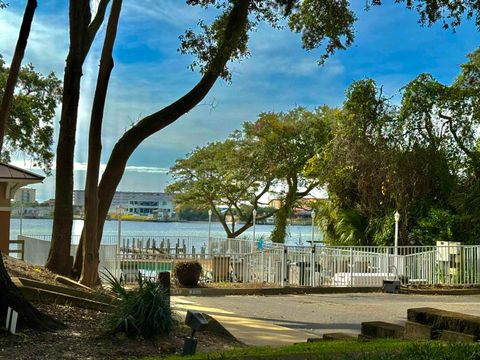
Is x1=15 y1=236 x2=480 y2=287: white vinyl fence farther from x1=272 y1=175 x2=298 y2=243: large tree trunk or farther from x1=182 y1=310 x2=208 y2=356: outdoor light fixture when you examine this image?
x1=272 y1=175 x2=298 y2=243: large tree trunk

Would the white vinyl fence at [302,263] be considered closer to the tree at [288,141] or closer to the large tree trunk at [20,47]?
the large tree trunk at [20,47]

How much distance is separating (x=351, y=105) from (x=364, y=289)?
983 centimetres

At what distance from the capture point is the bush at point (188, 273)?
1891 cm

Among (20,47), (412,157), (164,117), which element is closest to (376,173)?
(412,157)

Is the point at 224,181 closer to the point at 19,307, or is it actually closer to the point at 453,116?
the point at 453,116

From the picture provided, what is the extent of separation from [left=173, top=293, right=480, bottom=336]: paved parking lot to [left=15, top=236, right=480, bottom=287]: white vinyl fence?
1399 mm

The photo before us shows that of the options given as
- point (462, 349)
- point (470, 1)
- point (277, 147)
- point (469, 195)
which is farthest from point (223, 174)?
point (462, 349)

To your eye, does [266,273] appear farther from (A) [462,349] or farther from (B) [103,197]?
(A) [462,349]

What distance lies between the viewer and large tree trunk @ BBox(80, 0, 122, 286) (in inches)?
511

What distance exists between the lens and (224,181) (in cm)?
3875

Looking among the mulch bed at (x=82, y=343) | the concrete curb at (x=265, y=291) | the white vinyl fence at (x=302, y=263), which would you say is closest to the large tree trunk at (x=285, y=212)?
the white vinyl fence at (x=302, y=263)

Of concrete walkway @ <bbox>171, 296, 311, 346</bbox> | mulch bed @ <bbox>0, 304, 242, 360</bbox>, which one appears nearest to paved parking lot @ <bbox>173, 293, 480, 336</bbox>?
concrete walkway @ <bbox>171, 296, 311, 346</bbox>

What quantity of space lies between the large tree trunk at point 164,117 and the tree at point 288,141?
21.6 m

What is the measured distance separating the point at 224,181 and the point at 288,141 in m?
5.56
